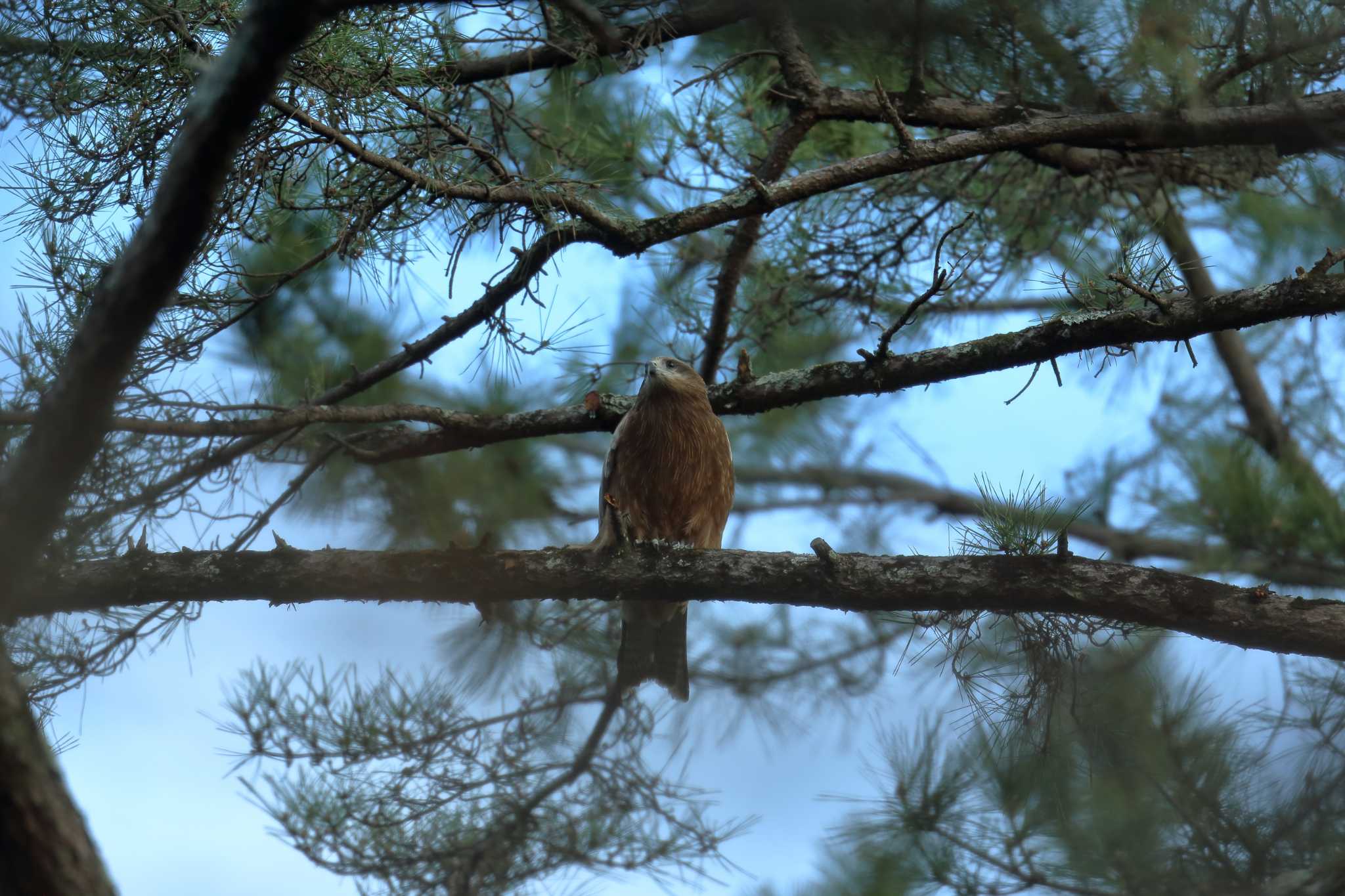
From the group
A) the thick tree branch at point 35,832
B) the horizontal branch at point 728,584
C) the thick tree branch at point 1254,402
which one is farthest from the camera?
the thick tree branch at point 1254,402

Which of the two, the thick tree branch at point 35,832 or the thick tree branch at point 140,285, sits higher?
the thick tree branch at point 140,285

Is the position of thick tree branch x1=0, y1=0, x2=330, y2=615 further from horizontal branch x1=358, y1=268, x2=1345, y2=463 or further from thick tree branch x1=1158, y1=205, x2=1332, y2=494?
thick tree branch x1=1158, y1=205, x2=1332, y2=494

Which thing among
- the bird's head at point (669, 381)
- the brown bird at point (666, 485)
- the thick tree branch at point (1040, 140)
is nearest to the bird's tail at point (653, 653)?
the brown bird at point (666, 485)

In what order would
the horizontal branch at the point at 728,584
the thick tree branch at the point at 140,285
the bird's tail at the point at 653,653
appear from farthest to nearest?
the bird's tail at the point at 653,653 → the horizontal branch at the point at 728,584 → the thick tree branch at the point at 140,285

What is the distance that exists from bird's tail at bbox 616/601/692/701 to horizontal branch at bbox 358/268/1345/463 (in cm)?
92

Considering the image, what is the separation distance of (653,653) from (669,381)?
1.16m

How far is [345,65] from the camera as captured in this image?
2.71m

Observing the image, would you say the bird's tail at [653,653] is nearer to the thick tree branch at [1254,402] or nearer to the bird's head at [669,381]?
the bird's head at [669,381]

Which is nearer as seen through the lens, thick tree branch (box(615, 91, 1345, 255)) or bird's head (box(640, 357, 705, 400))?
thick tree branch (box(615, 91, 1345, 255))

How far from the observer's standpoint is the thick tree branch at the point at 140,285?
152 centimetres

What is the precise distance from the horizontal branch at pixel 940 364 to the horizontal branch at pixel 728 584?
602 millimetres

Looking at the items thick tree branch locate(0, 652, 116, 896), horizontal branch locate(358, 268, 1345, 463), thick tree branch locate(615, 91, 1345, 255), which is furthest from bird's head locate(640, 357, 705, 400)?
thick tree branch locate(0, 652, 116, 896)

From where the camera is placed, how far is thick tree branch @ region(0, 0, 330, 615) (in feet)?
4.99

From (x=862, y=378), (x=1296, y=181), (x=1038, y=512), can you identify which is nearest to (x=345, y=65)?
(x=862, y=378)
